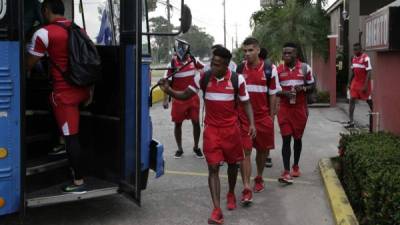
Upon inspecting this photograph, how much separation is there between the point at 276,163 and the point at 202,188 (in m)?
1.94

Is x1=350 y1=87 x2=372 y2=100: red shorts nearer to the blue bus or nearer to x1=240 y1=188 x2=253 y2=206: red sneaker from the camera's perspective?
x1=240 y1=188 x2=253 y2=206: red sneaker

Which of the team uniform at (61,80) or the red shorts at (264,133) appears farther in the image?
the red shorts at (264,133)

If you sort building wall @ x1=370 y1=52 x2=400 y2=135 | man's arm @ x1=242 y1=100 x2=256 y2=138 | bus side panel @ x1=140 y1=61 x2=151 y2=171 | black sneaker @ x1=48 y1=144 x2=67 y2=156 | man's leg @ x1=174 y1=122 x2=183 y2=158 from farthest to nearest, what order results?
man's leg @ x1=174 y1=122 x2=183 y2=158, building wall @ x1=370 y1=52 x2=400 y2=135, black sneaker @ x1=48 y1=144 x2=67 y2=156, man's arm @ x1=242 y1=100 x2=256 y2=138, bus side panel @ x1=140 y1=61 x2=151 y2=171

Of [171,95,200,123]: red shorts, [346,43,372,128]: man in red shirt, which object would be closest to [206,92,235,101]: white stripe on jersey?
[171,95,200,123]: red shorts

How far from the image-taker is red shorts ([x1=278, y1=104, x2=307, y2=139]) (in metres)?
7.17

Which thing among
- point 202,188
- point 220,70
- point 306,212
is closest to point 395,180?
point 306,212

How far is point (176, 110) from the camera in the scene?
345 inches

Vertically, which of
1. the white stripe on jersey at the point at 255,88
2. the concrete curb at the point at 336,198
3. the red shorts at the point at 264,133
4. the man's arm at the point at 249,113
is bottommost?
the concrete curb at the point at 336,198

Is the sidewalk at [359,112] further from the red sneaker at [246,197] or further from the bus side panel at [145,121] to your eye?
the bus side panel at [145,121]

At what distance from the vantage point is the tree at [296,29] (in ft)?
59.3

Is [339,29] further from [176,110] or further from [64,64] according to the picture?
[64,64]

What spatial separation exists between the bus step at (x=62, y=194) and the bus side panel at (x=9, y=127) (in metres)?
0.25

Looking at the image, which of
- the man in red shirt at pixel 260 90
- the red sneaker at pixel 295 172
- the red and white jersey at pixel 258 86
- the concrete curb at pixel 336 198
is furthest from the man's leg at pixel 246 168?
the red sneaker at pixel 295 172

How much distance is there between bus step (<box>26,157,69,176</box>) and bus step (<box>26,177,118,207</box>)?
7.6 inches
